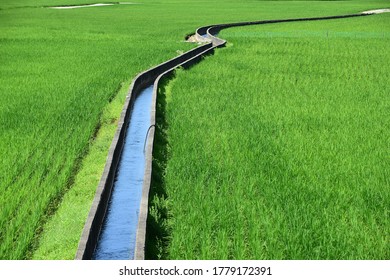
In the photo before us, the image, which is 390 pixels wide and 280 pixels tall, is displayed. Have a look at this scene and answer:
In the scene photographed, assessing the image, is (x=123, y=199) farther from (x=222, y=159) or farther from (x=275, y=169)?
(x=275, y=169)

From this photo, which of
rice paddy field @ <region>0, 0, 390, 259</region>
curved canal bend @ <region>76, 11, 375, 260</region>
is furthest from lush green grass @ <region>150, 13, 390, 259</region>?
curved canal bend @ <region>76, 11, 375, 260</region>

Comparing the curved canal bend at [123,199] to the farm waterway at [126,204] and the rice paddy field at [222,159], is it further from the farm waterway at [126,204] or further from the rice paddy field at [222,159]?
the rice paddy field at [222,159]

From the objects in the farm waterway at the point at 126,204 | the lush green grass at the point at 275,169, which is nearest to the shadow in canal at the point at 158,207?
the lush green grass at the point at 275,169

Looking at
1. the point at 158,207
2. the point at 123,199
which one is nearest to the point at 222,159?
the point at 123,199

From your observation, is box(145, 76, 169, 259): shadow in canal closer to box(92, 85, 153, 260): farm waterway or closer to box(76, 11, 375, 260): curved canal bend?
box(76, 11, 375, 260): curved canal bend

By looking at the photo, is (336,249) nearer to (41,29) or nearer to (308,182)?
(308,182)
